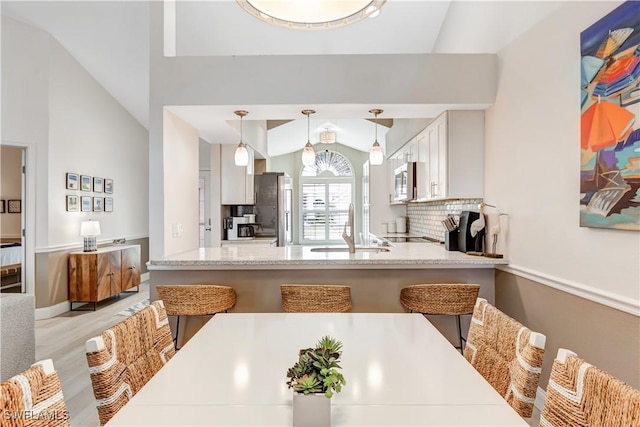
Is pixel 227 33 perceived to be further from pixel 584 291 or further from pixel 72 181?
pixel 584 291

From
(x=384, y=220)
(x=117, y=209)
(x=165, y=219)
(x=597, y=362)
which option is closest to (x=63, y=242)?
(x=117, y=209)

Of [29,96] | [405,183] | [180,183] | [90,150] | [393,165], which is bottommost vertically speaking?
[180,183]

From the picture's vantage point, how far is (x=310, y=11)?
144 cm

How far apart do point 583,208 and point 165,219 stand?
2.78 m

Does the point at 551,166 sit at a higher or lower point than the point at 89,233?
higher

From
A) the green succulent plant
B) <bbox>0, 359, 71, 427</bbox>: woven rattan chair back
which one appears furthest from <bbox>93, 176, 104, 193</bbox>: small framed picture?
the green succulent plant

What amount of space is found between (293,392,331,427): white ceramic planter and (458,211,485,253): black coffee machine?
2.54 meters

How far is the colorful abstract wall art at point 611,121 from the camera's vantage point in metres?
1.61

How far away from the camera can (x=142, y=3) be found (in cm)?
399

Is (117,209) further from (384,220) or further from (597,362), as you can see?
(597,362)

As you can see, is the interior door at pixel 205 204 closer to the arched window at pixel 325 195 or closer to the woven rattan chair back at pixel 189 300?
the arched window at pixel 325 195

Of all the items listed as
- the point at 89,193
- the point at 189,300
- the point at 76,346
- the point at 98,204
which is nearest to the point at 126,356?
the point at 189,300

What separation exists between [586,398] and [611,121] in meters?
1.38

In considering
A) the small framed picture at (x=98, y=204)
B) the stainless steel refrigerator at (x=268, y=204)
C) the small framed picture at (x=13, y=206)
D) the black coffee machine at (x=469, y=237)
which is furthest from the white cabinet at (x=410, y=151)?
the small framed picture at (x=13, y=206)
